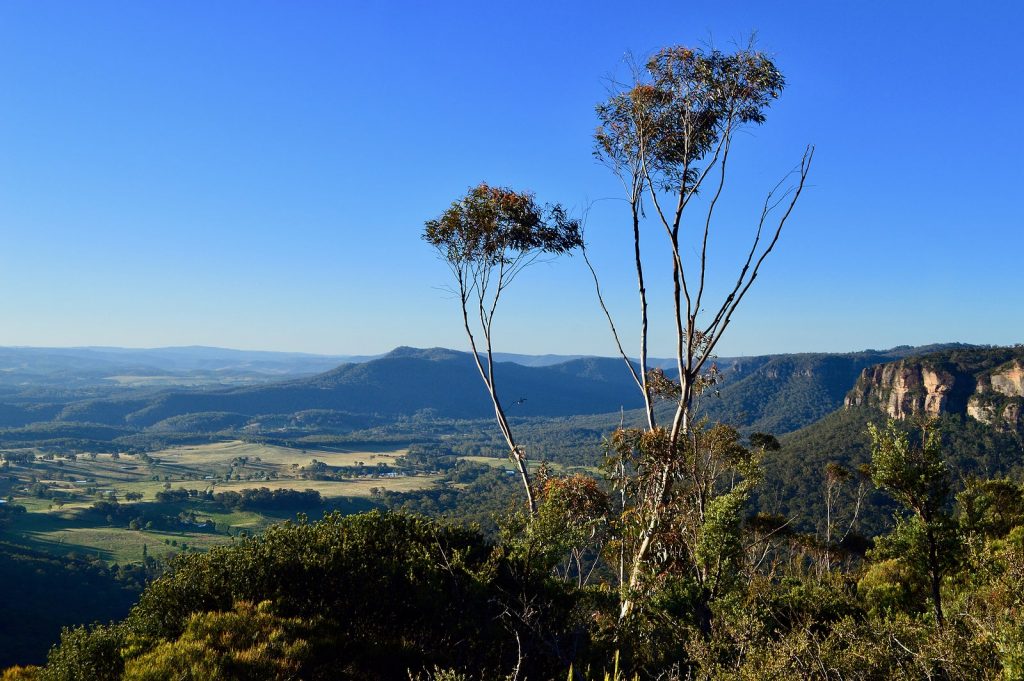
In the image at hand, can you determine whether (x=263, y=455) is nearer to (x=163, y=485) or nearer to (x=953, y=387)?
(x=163, y=485)

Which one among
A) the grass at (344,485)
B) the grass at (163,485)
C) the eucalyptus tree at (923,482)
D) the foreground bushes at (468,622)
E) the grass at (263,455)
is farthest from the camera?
the grass at (263,455)

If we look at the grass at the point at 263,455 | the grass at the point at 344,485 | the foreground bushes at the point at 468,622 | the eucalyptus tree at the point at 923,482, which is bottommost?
Answer: the grass at the point at 263,455

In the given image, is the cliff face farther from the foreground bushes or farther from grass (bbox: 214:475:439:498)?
grass (bbox: 214:475:439:498)

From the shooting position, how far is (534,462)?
428ft

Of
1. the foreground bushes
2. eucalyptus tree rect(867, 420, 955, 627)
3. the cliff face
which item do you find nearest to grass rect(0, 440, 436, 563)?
the foreground bushes

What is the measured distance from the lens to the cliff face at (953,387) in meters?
68.3

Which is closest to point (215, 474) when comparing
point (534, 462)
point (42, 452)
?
point (42, 452)

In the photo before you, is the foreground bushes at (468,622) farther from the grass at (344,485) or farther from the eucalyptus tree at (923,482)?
the grass at (344,485)

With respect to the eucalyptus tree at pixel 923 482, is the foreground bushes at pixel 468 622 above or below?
below

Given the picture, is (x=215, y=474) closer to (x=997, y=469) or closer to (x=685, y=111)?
(x=997, y=469)

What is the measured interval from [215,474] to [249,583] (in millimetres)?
138385

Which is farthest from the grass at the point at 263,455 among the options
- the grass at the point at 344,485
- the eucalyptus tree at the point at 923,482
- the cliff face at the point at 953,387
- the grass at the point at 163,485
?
the eucalyptus tree at the point at 923,482

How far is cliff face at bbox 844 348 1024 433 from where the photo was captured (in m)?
68.3

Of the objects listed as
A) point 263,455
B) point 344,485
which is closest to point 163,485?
point 344,485
